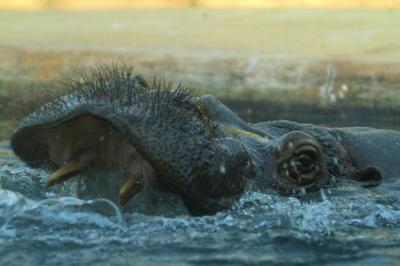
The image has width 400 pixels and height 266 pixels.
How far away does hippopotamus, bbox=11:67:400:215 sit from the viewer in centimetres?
298

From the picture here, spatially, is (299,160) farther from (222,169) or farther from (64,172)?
(64,172)

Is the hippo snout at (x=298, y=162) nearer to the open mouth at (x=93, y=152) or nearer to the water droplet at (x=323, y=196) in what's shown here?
the water droplet at (x=323, y=196)

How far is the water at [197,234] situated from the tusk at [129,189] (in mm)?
194

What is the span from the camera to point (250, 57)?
25.4 ft

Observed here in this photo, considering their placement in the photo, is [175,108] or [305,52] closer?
[175,108]

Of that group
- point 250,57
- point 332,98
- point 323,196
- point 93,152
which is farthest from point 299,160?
point 250,57

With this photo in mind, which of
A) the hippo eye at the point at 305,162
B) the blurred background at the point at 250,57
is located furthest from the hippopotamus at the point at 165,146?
the blurred background at the point at 250,57

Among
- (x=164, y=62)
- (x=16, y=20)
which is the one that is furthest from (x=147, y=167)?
(x=16, y=20)

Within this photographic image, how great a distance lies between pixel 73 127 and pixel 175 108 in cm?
35

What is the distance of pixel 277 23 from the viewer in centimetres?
980

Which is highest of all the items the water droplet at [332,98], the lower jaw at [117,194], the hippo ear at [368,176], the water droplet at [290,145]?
the water droplet at [332,98]

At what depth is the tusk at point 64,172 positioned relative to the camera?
3115 mm

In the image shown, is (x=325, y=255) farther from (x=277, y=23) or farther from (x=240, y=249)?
(x=277, y=23)

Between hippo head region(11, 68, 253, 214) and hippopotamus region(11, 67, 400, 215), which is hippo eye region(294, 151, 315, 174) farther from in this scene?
hippo head region(11, 68, 253, 214)
